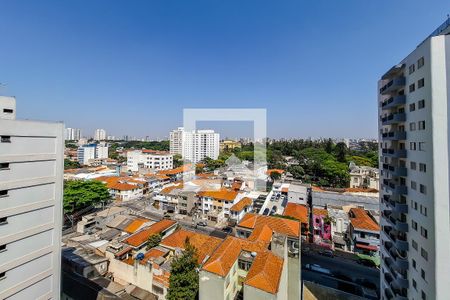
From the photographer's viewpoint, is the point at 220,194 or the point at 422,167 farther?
the point at 220,194

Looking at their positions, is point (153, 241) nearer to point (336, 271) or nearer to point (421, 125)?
point (336, 271)

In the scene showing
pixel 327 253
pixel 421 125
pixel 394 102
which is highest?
pixel 394 102

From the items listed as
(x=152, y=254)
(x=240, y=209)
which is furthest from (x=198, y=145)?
(x=152, y=254)

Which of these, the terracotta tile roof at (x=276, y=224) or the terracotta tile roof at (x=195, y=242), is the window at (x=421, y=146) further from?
the terracotta tile roof at (x=195, y=242)

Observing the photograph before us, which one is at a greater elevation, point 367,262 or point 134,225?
point 134,225

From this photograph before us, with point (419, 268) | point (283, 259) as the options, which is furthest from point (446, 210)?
point (283, 259)
